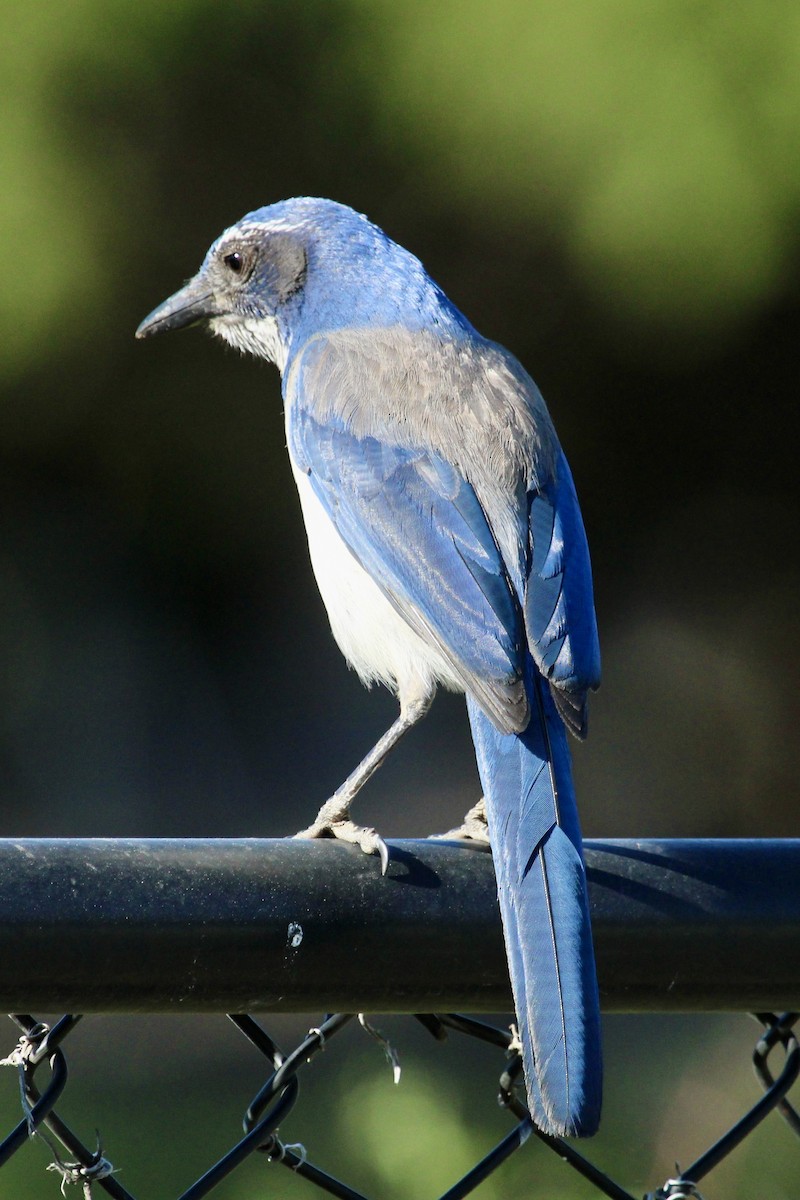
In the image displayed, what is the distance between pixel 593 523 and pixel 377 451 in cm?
351

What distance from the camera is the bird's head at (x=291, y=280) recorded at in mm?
3326

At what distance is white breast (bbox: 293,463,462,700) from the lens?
2.67 m

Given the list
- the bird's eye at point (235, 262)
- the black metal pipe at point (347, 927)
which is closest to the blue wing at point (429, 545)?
the black metal pipe at point (347, 927)

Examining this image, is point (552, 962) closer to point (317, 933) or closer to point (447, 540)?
point (317, 933)

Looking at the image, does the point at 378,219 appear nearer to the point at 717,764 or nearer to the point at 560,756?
the point at 717,764

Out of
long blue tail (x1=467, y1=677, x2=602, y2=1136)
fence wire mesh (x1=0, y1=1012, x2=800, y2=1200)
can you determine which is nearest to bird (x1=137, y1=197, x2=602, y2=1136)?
long blue tail (x1=467, y1=677, x2=602, y2=1136)

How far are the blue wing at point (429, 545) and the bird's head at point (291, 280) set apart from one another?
0.42m

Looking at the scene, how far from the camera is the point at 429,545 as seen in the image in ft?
8.10

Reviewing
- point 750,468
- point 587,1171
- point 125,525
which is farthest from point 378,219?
point 587,1171

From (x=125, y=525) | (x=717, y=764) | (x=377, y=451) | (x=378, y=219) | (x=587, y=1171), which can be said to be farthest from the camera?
(x=717, y=764)

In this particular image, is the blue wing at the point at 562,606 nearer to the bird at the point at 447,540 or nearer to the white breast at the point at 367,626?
the bird at the point at 447,540

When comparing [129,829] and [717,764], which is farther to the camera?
[717,764]

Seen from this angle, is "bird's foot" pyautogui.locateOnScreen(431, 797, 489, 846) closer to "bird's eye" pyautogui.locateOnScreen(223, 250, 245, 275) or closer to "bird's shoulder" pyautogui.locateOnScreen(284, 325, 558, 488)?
"bird's shoulder" pyautogui.locateOnScreen(284, 325, 558, 488)

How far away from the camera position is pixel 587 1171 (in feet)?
5.80
